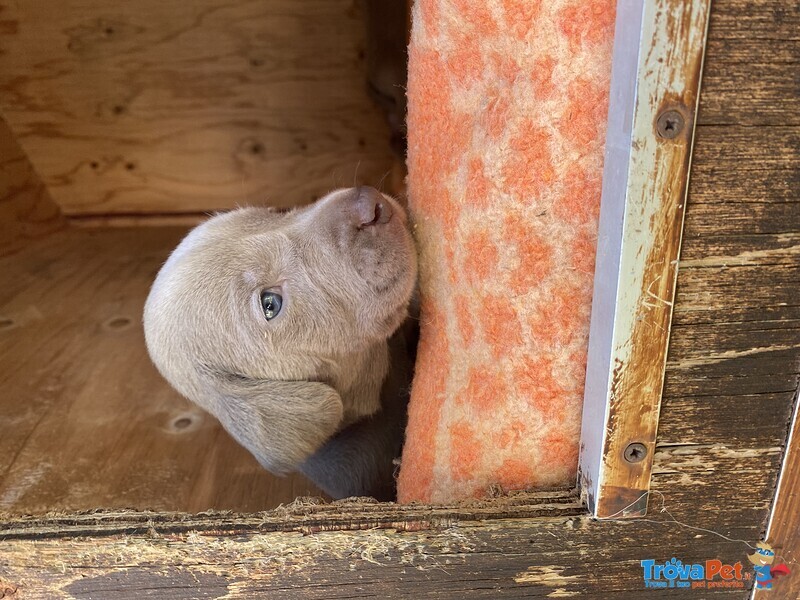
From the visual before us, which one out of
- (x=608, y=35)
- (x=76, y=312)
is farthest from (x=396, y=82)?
(x=608, y=35)

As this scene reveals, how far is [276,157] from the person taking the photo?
352 centimetres

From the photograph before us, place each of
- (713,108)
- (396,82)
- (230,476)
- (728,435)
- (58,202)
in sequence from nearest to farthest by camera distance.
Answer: (713,108) < (728,435) < (230,476) < (396,82) < (58,202)

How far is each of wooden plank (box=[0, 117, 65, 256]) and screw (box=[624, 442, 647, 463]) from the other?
308cm

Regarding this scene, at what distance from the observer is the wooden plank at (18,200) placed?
312 centimetres

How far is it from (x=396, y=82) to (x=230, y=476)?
6.67 ft

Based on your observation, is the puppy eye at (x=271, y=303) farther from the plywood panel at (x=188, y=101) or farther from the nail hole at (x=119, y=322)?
the nail hole at (x=119, y=322)

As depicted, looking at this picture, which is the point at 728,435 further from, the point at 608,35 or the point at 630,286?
the point at 608,35

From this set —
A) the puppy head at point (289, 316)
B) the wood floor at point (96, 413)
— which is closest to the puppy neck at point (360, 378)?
the puppy head at point (289, 316)

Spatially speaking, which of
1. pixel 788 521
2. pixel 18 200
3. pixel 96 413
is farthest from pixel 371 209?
pixel 18 200

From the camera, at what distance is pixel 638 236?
0.96 m

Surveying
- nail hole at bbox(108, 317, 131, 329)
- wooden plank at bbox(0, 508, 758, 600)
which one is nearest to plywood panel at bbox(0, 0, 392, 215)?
nail hole at bbox(108, 317, 131, 329)

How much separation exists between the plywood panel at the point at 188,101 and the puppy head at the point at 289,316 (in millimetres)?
1441

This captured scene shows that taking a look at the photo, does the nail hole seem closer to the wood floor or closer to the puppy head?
the wood floor

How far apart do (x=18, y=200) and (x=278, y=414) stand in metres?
2.36
